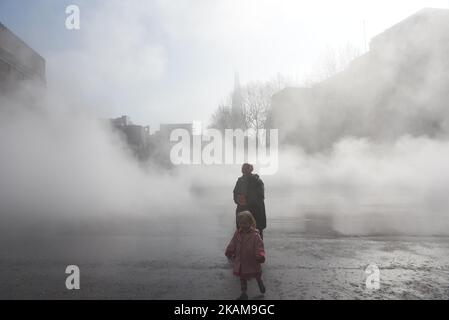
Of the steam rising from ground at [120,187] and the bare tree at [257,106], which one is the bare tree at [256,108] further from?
the steam rising from ground at [120,187]

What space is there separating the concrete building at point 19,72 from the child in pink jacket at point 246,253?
9.78 m

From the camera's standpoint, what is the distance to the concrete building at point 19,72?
36.7 feet

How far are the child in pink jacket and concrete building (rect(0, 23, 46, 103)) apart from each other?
978cm

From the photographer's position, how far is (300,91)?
956 inches

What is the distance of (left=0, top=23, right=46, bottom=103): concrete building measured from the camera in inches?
440

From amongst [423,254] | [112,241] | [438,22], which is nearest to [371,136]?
[438,22]

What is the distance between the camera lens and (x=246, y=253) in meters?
3.55

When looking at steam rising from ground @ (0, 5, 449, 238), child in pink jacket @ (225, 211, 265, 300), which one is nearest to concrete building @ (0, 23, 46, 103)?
steam rising from ground @ (0, 5, 449, 238)

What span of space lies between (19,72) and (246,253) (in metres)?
11.7

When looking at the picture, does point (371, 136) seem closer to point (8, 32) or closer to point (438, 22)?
point (438, 22)

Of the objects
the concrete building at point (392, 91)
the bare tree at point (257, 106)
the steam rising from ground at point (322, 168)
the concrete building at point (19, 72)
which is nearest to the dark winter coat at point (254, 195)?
the steam rising from ground at point (322, 168)

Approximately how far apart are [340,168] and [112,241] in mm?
14002

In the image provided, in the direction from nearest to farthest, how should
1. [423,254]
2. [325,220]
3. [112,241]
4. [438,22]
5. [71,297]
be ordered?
[71,297], [423,254], [112,241], [325,220], [438,22]

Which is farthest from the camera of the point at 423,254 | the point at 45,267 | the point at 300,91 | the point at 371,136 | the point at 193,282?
the point at 300,91
